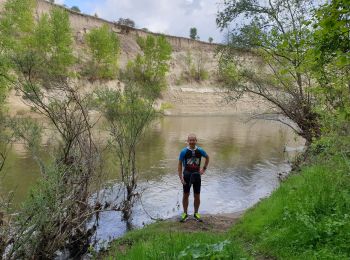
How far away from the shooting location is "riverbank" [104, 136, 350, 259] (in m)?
4.54

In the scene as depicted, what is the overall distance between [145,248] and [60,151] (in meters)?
4.50

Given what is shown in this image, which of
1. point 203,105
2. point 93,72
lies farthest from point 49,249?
point 203,105

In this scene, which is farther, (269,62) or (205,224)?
(269,62)

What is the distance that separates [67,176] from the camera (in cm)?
795

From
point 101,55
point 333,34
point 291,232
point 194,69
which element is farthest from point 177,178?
point 194,69

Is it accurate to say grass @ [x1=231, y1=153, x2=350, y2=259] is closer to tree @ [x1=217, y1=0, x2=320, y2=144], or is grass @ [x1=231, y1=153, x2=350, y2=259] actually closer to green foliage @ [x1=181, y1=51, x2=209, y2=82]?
tree @ [x1=217, y1=0, x2=320, y2=144]

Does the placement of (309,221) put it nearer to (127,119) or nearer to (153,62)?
(127,119)

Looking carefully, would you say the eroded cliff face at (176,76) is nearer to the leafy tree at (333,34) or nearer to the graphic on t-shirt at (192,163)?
the graphic on t-shirt at (192,163)

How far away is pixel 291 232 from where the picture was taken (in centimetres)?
552

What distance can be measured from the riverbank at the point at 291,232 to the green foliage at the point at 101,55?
46.9 metres

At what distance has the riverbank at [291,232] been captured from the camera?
4543mm

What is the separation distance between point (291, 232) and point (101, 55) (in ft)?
163

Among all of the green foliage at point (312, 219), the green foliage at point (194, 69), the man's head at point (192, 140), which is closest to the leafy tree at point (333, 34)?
the green foliage at point (312, 219)

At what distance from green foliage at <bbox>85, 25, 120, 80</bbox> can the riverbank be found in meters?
46.9
